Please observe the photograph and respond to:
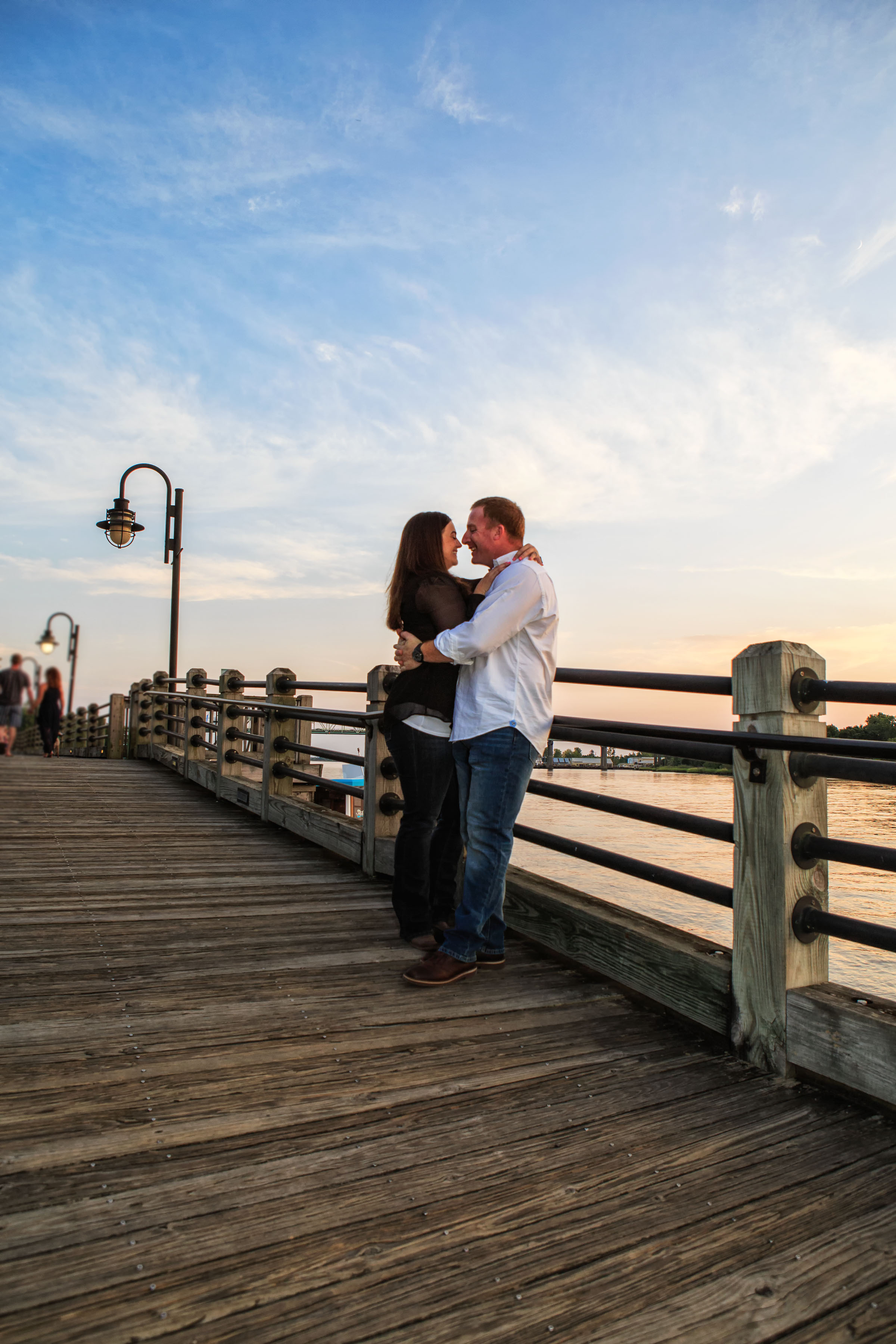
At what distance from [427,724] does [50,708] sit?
53.2ft

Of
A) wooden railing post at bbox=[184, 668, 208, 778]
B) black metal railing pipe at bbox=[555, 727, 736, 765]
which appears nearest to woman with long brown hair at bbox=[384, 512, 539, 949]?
black metal railing pipe at bbox=[555, 727, 736, 765]

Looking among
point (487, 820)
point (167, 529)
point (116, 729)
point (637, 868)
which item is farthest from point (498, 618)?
point (116, 729)

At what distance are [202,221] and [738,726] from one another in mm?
15290

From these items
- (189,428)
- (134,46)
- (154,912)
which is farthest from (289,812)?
(189,428)

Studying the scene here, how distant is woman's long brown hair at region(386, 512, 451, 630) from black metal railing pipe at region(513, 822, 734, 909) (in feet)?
3.88

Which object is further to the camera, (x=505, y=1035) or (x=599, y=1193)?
(x=505, y=1035)

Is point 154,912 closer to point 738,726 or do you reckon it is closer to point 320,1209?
point 320,1209

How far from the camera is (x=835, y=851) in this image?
231 centimetres

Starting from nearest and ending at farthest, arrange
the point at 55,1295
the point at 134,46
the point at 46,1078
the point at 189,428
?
the point at 55,1295 → the point at 46,1078 → the point at 134,46 → the point at 189,428

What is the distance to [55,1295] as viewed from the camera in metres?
1.28

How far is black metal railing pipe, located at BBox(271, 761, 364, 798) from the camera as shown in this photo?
5.70m

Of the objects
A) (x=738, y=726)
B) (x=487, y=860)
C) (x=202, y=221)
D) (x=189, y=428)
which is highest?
(x=202, y=221)

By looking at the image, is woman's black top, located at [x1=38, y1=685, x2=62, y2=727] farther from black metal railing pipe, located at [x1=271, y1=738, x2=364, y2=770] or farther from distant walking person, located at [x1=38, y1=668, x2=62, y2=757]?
black metal railing pipe, located at [x1=271, y1=738, x2=364, y2=770]

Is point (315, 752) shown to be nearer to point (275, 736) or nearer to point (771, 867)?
point (275, 736)
